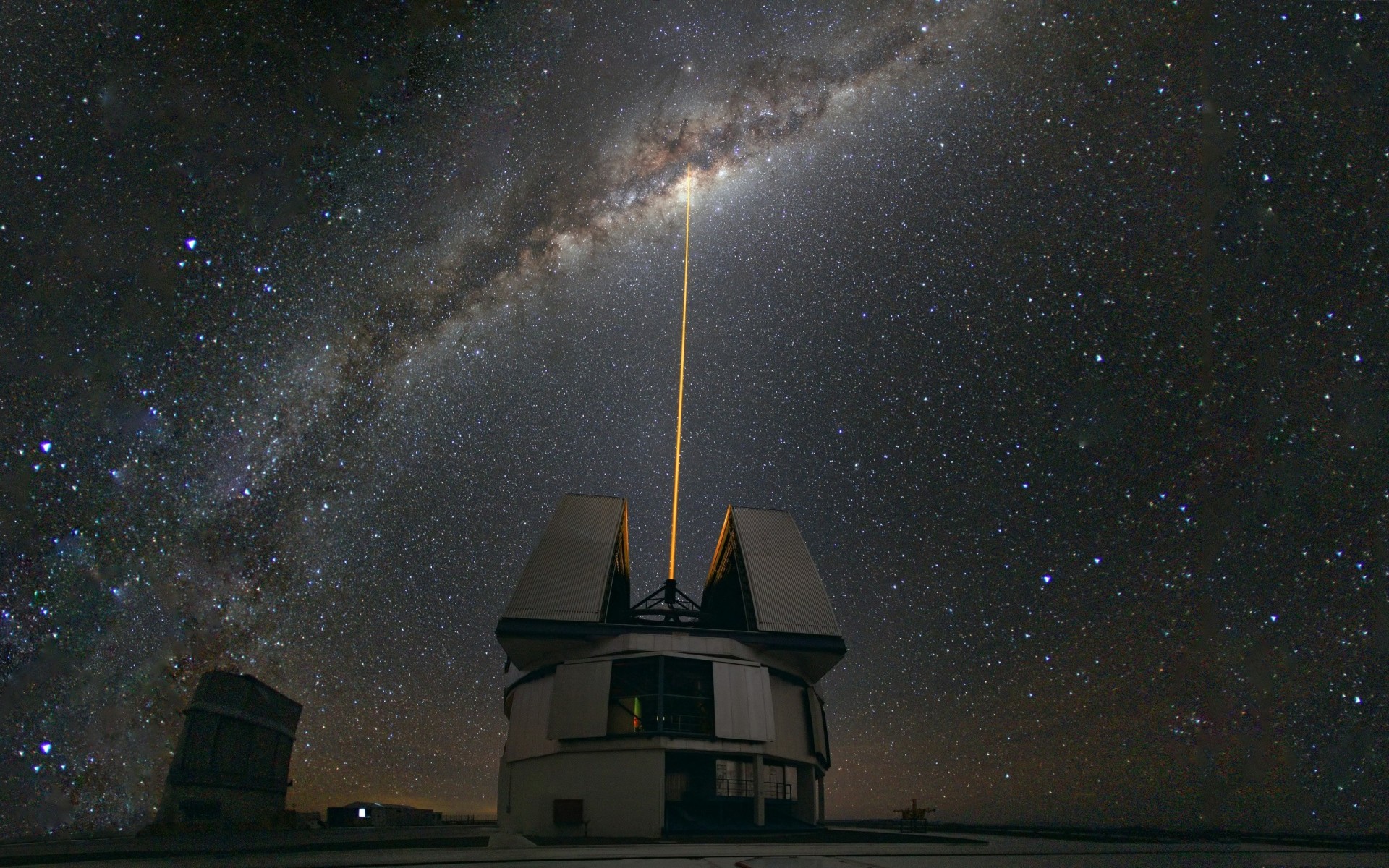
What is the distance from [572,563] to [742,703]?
28.7ft

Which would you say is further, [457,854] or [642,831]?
[642,831]

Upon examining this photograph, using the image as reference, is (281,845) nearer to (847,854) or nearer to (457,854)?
(457,854)

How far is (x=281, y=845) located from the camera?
1575 centimetres

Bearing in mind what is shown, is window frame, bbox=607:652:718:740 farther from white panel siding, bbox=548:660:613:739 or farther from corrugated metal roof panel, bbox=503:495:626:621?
corrugated metal roof panel, bbox=503:495:626:621

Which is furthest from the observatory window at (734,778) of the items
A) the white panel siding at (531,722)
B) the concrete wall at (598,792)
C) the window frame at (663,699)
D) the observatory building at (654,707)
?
the white panel siding at (531,722)

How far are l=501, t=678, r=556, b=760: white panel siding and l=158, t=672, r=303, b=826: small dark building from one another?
1260 cm

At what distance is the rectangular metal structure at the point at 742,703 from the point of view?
23.5 metres

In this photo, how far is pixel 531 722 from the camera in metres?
A: 26.0

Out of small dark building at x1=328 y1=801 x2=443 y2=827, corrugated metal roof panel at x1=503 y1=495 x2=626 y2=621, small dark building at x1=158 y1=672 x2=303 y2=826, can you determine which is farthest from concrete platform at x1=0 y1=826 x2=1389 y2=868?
small dark building at x1=328 y1=801 x2=443 y2=827

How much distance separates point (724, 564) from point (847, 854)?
2396 centimetres

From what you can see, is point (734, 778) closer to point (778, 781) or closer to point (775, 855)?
point (778, 781)

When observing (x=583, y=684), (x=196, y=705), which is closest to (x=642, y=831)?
(x=583, y=684)

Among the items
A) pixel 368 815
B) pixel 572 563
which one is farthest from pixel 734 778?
pixel 368 815

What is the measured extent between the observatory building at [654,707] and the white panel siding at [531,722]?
2.3 inches
